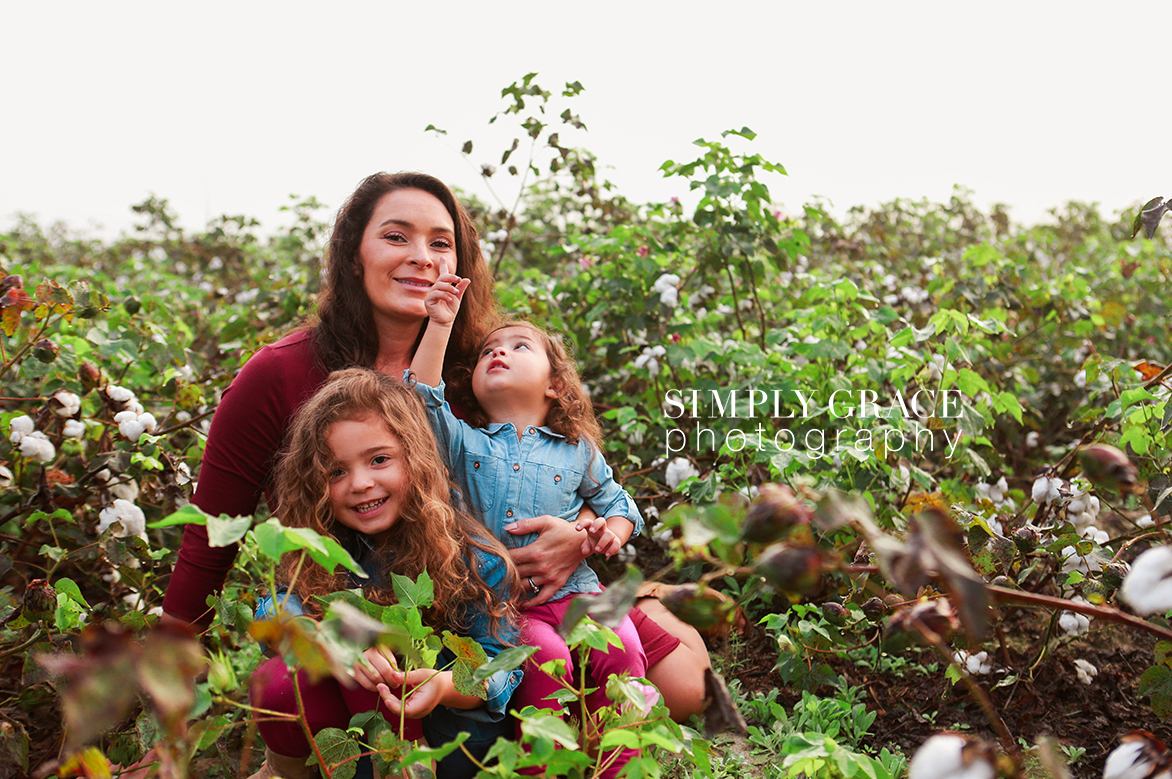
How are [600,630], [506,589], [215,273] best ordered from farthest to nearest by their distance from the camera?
1. [215,273]
2. [506,589]
3. [600,630]

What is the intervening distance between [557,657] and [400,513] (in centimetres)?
43

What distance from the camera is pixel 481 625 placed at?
5.51 feet

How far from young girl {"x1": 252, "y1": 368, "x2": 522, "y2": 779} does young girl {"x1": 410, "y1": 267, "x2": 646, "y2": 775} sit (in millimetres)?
102

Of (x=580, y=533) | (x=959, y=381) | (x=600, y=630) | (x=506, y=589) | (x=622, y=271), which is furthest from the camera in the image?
(x=622, y=271)

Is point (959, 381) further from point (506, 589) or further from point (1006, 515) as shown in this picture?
point (506, 589)

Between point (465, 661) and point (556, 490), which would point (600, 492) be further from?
point (465, 661)

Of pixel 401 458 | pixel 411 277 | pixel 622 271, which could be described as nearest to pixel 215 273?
pixel 622 271

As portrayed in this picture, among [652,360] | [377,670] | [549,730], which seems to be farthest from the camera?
[652,360]

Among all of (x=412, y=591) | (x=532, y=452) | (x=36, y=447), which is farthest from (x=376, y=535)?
(x=36, y=447)

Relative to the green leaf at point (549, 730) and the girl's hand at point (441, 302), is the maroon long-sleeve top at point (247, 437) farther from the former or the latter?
the green leaf at point (549, 730)

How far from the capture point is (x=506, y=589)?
5.67ft

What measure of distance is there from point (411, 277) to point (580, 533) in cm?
76

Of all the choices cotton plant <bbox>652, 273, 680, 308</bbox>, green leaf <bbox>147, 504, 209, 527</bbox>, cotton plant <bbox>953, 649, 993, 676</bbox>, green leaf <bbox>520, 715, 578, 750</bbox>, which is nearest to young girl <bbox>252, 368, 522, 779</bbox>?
green leaf <bbox>520, 715, 578, 750</bbox>

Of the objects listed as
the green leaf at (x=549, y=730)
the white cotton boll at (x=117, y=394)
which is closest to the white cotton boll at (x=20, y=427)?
the white cotton boll at (x=117, y=394)
